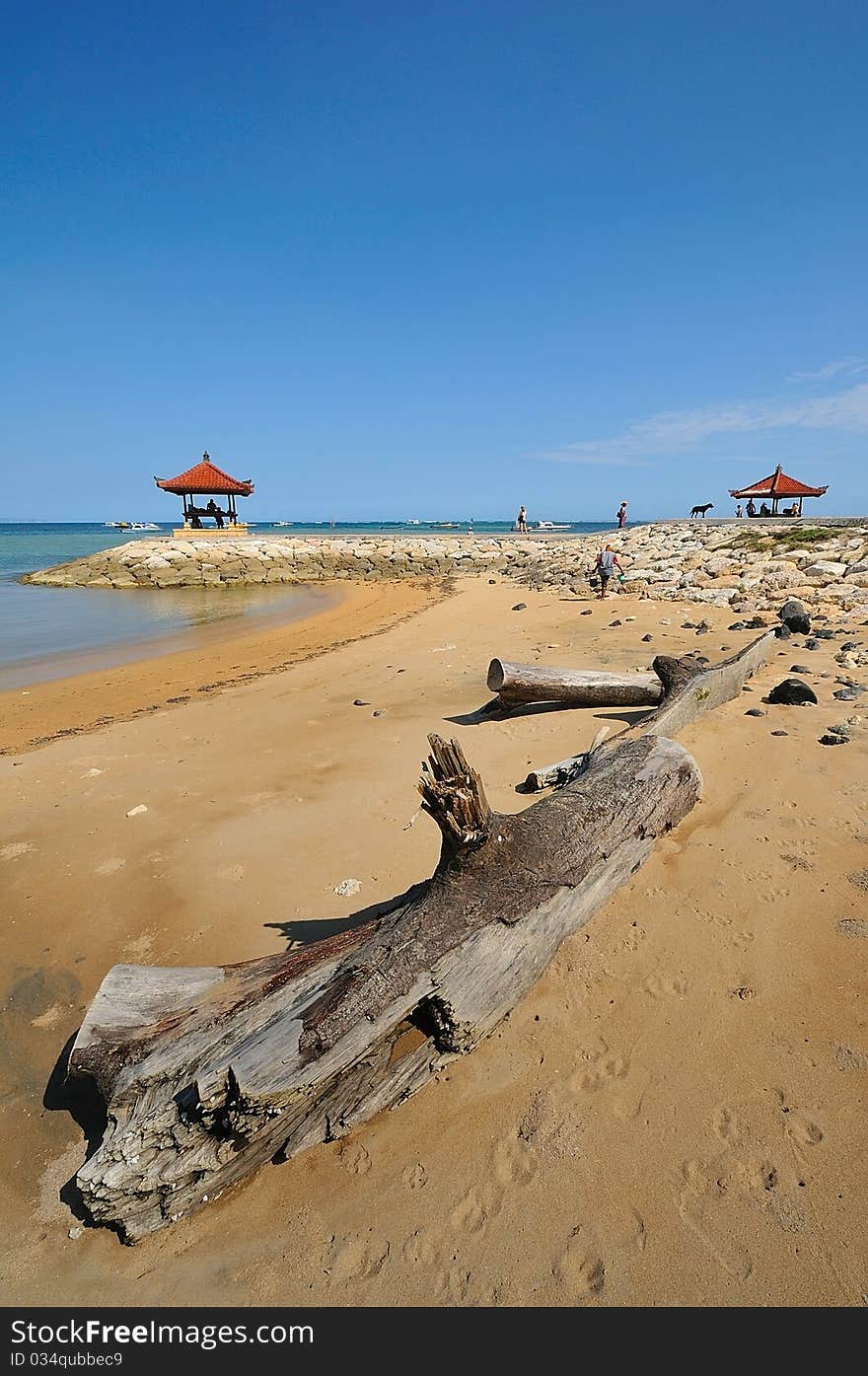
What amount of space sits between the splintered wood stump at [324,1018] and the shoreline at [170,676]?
6.72m

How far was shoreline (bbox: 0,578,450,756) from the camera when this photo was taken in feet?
31.6

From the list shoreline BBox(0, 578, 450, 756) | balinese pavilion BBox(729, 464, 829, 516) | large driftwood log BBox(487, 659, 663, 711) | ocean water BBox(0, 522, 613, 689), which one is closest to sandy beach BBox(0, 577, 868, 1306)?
large driftwood log BBox(487, 659, 663, 711)

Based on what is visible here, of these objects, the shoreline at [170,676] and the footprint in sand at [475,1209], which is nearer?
the footprint in sand at [475,1209]

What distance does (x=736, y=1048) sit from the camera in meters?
2.97

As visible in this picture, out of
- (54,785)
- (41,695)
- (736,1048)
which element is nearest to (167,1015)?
(736,1048)

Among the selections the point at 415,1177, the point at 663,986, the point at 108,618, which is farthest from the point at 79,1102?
the point at 108,618

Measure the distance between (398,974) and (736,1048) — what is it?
165cm

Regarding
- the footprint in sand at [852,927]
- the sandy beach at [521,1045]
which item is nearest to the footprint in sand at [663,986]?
the sandy beach at [521,1045]

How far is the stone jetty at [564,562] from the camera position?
16266 millimetres

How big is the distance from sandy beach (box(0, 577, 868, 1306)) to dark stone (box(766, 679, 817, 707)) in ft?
0.74

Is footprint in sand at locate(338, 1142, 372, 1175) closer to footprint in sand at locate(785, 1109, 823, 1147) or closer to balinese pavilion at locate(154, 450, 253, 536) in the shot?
footprint in sand at locate(785, 1109, 823, 1147)

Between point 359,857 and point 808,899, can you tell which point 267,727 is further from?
point 808,899

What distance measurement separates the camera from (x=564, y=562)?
Answer: 30.1m

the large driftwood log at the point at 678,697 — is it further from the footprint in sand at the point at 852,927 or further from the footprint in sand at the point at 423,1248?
the footprint in sand at the point at 423,1248
